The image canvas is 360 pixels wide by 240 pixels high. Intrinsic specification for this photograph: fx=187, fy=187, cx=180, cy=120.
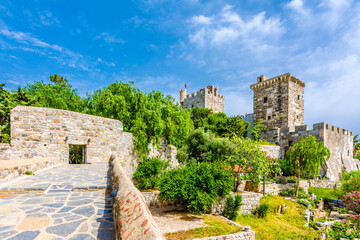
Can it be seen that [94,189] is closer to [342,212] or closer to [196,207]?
[196,207]

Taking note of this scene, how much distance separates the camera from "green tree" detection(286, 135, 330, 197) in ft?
46.0

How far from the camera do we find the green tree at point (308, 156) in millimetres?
14016

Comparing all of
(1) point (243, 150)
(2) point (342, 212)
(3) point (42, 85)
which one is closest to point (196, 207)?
(1) point (243, 150)

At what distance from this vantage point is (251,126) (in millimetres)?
25344

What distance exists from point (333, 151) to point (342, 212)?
30.6 ft

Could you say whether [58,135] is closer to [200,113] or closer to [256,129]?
[256,129]

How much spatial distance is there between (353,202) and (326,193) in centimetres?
368

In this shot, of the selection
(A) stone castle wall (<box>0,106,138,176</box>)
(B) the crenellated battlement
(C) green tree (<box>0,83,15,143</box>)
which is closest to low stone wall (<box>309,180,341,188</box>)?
(B) the crenellated battlement

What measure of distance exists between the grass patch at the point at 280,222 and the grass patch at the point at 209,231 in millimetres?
1606

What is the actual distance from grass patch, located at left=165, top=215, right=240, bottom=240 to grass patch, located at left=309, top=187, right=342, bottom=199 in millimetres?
10189

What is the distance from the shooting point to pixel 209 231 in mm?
8102

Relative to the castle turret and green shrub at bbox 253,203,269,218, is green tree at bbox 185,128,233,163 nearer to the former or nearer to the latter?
green shrub at bbox 253,203,269,218

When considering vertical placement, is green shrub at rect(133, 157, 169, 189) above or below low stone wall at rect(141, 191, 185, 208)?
above

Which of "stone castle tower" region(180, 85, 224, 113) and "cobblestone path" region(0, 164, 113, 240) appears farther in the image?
"stone castle tower" region(180, 85, 224, 113)
